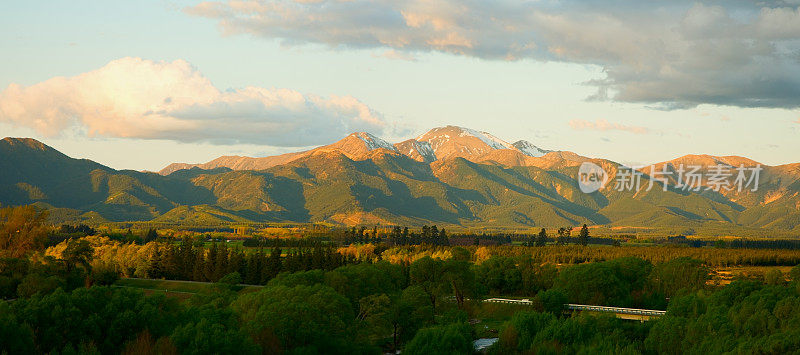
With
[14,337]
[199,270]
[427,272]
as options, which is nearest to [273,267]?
[199,270]

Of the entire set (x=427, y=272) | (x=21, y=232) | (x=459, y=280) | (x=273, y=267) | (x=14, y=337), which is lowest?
(x=459, y=280)

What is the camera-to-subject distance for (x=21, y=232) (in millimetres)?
172875

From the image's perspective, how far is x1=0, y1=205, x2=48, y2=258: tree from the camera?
171 m

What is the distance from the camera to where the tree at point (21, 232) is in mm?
171000

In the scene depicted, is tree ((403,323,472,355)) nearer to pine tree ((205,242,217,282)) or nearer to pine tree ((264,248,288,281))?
pine tree ((264,248,288,281))

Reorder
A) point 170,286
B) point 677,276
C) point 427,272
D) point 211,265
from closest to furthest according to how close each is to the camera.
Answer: point 427,272
point 170,286
point 677,276
point 211,265

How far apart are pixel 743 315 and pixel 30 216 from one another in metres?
154

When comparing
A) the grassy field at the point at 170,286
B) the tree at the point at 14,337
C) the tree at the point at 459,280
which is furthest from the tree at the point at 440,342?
the grassy field at the point at 170,286

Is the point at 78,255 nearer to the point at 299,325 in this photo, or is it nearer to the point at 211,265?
the point at 211,265


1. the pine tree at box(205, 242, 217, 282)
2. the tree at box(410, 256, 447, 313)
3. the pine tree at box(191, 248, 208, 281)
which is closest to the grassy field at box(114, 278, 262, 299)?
the pine tree at box(205, 242, 217, 282)

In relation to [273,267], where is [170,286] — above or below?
below

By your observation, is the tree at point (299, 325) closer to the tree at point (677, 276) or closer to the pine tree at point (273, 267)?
the pine tree at point (273, 267)

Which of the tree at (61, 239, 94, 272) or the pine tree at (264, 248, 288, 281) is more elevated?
the tree at (61, 239, 94, 272)

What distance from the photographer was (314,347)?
8469 cm
